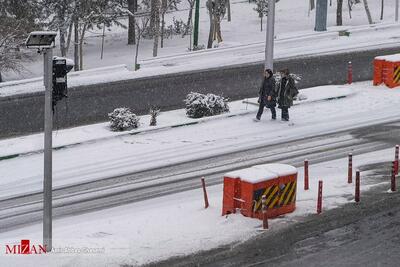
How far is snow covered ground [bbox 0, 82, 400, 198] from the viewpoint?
69.9 feet

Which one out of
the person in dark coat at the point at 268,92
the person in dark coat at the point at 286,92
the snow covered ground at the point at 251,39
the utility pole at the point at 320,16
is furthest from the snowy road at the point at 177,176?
the utility pole at the point at 320,16

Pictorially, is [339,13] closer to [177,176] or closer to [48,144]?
[177,176]

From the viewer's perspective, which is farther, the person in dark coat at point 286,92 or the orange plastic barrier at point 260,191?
the person in dark coat at point 286,92

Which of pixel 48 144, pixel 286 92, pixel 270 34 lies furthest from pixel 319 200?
pixel 270 34

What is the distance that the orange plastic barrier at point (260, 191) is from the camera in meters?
16.1

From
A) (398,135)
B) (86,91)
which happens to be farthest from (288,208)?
(86,91)

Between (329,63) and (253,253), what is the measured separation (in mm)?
22856

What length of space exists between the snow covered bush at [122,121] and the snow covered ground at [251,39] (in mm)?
10568

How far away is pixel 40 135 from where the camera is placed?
991 inches

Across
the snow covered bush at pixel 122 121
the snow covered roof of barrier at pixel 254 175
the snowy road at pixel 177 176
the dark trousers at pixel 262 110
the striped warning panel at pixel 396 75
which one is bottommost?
the snowy road at pixel 177 176

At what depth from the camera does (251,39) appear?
5312 centimetres

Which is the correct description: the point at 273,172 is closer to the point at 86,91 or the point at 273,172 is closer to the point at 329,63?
the point at 86,91

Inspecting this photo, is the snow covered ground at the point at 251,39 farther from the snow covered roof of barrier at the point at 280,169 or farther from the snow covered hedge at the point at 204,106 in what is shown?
the snow covered roof of barrier at the point at 280,169

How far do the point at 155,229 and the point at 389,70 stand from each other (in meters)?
16.8
